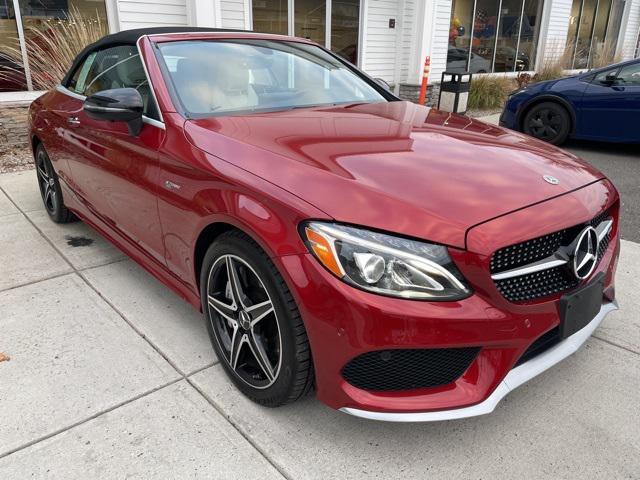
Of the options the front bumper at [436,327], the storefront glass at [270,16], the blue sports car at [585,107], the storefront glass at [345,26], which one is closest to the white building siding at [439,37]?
the storefront glass at [345,26]

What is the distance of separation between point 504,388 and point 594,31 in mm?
19443

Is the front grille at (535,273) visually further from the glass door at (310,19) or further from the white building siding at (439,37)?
the white building siding at (439,37)

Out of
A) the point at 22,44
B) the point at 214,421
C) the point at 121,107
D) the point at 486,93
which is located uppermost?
the point at 22,44

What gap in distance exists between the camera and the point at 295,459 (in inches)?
81.4

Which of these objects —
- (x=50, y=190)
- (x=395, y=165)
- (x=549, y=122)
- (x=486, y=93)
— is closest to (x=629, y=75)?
(x=549, y=122)

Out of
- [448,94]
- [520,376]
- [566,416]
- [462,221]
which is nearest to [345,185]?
[462,221]

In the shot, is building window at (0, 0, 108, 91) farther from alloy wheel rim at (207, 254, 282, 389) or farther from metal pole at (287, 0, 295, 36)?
alloy wheel rim at (207, 254, 282, 389)

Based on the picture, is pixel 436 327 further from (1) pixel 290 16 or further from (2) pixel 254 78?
(1) pixel 290 16

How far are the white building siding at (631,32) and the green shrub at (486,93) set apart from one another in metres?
9.27

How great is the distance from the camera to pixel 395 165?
2.14 meters

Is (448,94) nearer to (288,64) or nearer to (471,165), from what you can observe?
(288,64)

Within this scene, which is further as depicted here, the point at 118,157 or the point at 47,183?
the point at 47,183

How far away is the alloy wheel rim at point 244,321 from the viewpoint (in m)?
2.16

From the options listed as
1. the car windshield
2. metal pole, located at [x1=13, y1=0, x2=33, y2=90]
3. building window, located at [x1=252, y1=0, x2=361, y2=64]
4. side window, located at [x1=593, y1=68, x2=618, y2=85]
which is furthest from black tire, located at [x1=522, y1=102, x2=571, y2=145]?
metal pole, located at [x1=13, y1=0, x2=33, y2=90]
